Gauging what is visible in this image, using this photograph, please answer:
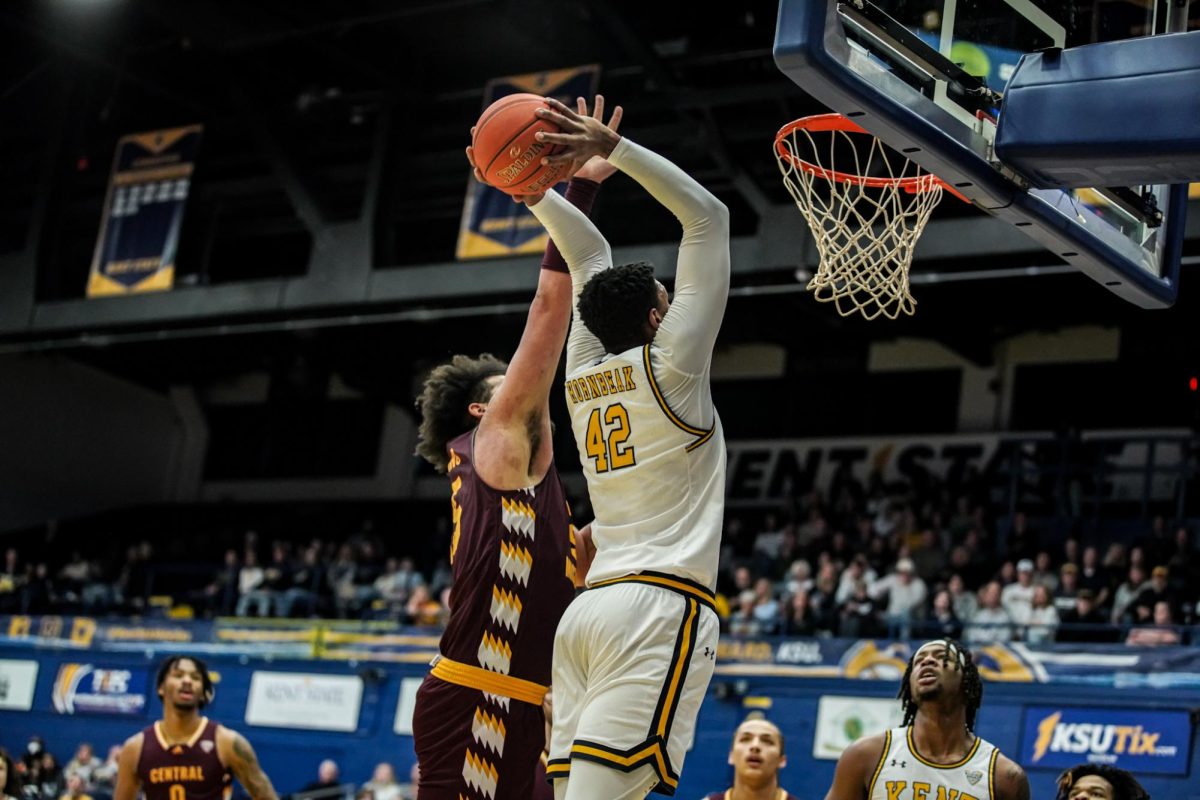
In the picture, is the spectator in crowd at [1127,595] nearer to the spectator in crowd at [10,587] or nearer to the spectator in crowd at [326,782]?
the spectator in crowd at [326,782]

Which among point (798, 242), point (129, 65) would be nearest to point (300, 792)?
point (798, 242)

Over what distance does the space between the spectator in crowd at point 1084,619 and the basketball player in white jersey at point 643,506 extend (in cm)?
1194

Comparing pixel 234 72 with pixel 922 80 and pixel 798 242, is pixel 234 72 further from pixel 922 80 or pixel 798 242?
pixel 922 80

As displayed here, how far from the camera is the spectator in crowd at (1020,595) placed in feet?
52.1

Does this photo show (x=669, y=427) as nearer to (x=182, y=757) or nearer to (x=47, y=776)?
(x=182, y=757)

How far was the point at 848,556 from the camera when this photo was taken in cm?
1906

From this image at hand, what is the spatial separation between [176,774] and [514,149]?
4.32 meters

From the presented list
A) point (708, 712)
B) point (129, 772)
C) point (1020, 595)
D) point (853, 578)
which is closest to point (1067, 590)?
point (1020, 595)

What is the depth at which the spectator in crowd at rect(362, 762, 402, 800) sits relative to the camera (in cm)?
1577

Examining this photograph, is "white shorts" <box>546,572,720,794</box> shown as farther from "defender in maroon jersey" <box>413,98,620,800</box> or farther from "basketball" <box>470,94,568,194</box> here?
"basketball" <box>470,94,568,194</box>

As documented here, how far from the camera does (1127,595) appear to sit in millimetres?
15844

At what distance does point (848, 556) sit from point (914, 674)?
43.4ft

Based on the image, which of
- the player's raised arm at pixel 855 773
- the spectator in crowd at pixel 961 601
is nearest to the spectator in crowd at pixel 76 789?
Answer: the spectator in crowd at pixel 961 601

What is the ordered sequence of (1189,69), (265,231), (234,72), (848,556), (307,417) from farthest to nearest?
(307,417) → (265,231) → (234,72) → (848,556) → (1189,69)
